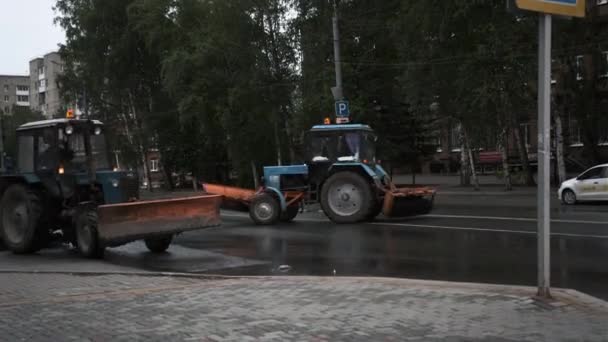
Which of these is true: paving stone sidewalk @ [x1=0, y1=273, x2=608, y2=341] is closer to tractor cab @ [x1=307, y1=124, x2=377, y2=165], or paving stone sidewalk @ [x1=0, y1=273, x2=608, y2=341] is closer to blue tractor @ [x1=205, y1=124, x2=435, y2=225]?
blue tractor @ [x1=205, y1=124, x2=435, y2=225]

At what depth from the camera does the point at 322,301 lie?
307 inches

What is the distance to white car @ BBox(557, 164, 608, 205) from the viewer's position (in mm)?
22844

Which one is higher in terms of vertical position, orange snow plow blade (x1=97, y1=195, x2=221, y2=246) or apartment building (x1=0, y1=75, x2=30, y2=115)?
apartment building (x1=0, y1=75, x2=30, y2=115)

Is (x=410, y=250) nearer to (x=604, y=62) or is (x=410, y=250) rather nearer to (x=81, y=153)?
(x=81, y=153)

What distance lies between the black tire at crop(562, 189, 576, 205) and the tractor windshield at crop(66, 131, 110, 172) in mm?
16245

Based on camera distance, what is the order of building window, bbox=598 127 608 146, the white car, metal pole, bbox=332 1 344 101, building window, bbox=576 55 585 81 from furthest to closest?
building window, bbox=598 127 608 146
building window, bbox=576 55 585 81
metal pole, bbox=332 1 344 101
the white car

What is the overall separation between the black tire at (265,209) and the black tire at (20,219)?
643 cm

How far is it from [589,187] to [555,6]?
56.1 ft

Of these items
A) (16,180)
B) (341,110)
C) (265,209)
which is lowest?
(265,209)

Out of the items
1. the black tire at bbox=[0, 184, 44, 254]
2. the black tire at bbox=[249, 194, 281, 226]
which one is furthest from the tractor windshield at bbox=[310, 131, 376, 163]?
the black tire at bbox=[0, 184, 44, 254]

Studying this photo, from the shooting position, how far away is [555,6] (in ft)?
24.9

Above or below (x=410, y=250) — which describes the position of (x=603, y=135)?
above

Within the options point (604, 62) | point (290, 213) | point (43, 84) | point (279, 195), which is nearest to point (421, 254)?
point (279, 195)

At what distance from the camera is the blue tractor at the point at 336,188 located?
18531 mm
